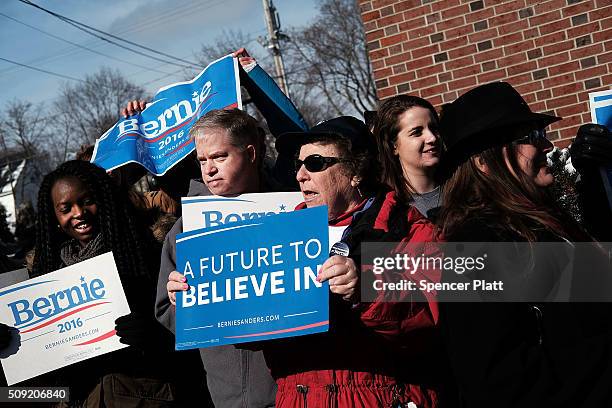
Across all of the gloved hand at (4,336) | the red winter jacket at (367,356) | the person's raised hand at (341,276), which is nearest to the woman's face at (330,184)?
the red winter jacket at (367,356)

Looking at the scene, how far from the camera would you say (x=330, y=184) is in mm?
2863

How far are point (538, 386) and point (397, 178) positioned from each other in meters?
1.73

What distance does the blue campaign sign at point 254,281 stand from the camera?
8.21 feet

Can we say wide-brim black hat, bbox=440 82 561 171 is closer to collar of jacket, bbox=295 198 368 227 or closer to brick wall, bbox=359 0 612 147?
collar of jacket, bbox=295 198 368 227

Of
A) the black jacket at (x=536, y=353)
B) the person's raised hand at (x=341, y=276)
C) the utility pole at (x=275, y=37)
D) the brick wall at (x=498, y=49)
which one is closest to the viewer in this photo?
the black jacket at (x=536, y=353)

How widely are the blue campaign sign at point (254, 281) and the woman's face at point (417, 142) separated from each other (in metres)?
1.17

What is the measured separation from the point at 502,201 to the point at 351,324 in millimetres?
790

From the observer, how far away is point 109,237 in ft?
11.7

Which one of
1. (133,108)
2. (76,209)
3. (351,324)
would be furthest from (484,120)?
(133,108)

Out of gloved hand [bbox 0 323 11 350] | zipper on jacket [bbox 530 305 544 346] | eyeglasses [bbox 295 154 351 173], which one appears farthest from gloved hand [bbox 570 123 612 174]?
gloved hand [bbox 0 323 11 350]

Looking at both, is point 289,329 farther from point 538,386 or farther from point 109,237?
point 109,237

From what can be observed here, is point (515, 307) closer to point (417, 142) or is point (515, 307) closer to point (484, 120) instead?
point (484, 120)

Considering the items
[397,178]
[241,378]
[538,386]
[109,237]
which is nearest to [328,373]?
[241,378]

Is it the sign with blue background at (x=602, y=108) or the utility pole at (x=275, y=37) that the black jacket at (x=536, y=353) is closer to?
the sign with blue background at (x=602, y=108)
